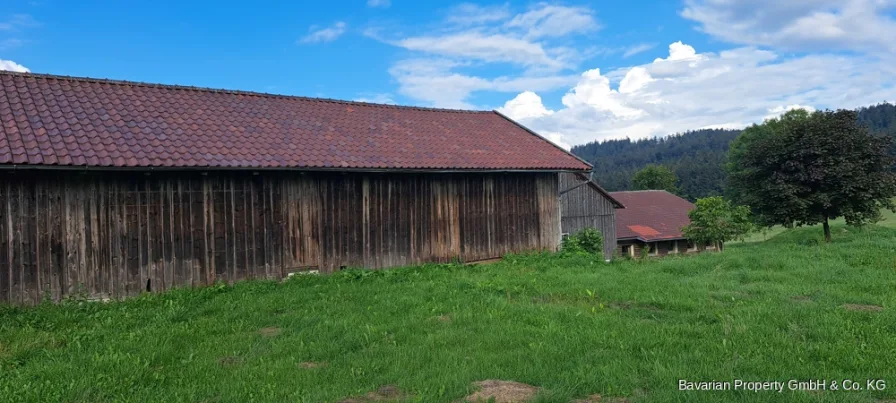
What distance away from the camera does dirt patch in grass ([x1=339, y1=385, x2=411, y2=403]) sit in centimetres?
447

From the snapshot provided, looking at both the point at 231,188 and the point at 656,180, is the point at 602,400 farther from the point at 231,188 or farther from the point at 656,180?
the point at 656,180

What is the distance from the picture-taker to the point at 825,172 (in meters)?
17.5

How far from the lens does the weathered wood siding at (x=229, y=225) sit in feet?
29.1

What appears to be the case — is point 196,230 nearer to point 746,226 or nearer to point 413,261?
point 413,261

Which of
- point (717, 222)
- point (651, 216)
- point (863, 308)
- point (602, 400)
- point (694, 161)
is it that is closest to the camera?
point (602, 400)

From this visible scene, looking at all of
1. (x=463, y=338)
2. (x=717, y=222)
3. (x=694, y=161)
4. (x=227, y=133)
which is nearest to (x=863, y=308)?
(x=463, y=338)

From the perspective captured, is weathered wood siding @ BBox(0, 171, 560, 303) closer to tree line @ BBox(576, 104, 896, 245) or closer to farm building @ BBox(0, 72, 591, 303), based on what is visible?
farm building @ BBox(0, 72, 591, 303)

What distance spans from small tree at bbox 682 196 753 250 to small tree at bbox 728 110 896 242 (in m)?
5.40

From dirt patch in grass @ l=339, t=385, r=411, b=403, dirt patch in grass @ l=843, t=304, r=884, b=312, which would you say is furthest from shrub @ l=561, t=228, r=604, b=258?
dirt patch in grass @ l=339, t=385, r=411, b=403

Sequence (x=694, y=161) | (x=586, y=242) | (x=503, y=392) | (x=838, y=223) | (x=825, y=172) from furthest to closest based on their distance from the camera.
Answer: (x=694, y=161) < (x=838, y=223) < (x=825, y=172) < (x=586, y=242) < (x=503, y=392)

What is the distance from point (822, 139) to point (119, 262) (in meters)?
20.4

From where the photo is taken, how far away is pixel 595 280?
10016 mm

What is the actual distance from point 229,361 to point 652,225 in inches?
1399

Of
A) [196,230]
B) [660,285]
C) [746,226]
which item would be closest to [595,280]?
[660,285]
